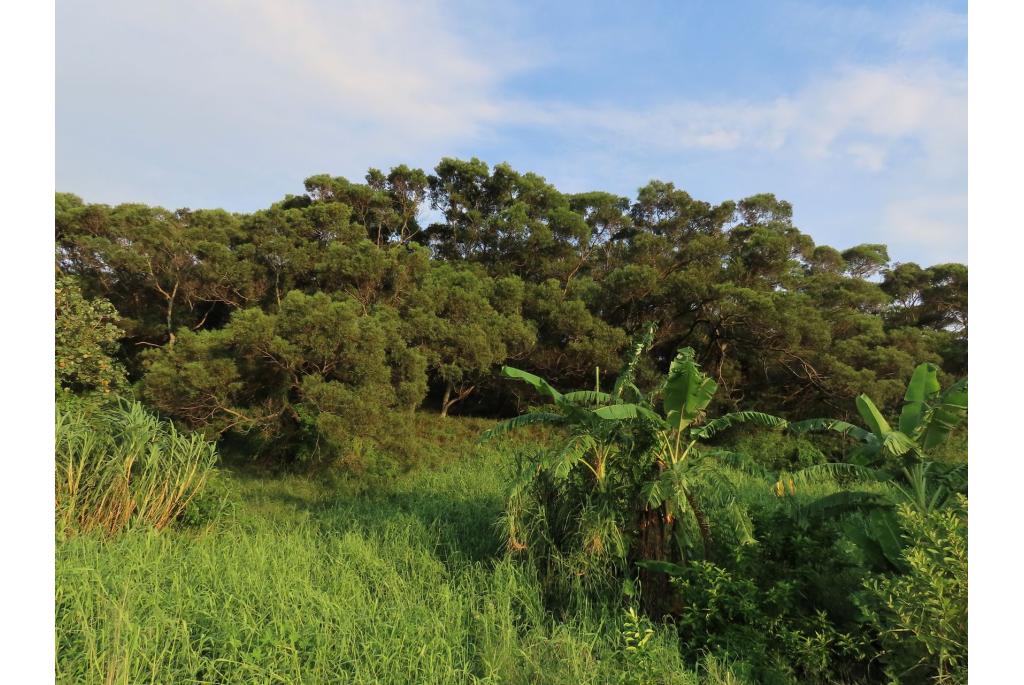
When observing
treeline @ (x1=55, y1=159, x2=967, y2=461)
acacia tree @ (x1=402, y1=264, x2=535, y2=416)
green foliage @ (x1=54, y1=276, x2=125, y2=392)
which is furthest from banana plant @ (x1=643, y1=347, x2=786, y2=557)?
green foliage @ (x1=54, y1=276, x2=125, y2=392)

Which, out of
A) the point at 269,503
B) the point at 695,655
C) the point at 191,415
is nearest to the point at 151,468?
the point at 269,503

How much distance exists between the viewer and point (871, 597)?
3.79 meters

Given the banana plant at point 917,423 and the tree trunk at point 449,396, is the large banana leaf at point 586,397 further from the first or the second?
the tree trunk at point 449,396

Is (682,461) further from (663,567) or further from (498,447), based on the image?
(498,447)

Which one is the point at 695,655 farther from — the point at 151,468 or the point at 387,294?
the point at 387,294

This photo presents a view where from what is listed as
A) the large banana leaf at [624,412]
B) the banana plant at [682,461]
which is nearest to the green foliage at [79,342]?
the large banana leaf at [624,412]

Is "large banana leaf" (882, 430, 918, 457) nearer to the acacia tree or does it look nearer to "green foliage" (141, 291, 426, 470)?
"green foliage" (141, 291, 426, 470)

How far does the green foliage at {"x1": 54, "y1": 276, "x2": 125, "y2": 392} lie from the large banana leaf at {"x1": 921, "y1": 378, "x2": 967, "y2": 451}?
10585 mm

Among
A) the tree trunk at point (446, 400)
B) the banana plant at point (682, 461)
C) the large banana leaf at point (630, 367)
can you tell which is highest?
the large banana leaf at point (630, 367)

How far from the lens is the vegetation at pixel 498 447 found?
3584 mm

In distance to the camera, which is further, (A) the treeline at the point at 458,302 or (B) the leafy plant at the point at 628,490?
(A) the treeline at the point at 458,302

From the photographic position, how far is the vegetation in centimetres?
358

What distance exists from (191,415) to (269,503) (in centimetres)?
217

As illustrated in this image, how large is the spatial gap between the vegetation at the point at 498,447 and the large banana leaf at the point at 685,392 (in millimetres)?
23
